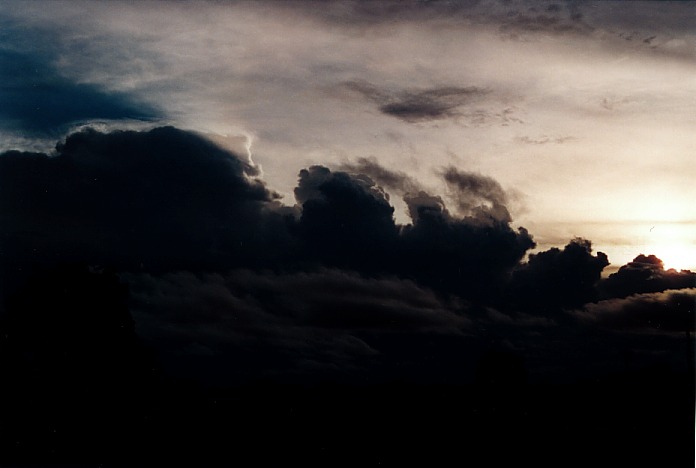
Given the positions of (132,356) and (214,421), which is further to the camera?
(132,356)

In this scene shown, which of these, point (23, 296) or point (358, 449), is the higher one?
point (23, 296)

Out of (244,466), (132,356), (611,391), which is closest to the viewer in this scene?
(244,466)

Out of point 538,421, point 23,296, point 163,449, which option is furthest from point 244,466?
point 23,296

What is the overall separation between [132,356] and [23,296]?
8.58 m

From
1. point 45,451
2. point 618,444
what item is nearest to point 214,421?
point 45,451

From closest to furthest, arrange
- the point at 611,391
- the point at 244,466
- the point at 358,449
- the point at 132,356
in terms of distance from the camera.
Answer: the point at 244,466
the point at 358,449
the point at 132,356
the point at 611,391

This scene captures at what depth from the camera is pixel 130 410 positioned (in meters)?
51.2

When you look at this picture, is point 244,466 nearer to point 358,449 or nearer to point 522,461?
point 358,449

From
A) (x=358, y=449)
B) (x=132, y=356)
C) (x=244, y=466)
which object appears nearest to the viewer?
(x=244, y=466)

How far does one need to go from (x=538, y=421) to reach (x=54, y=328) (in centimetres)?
3218

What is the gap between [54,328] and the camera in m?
54.5

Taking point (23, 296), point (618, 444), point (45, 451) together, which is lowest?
point (45, 451)

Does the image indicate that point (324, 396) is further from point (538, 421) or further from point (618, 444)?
point (618, 444)

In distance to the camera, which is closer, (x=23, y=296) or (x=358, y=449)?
(x=358, y=449)
